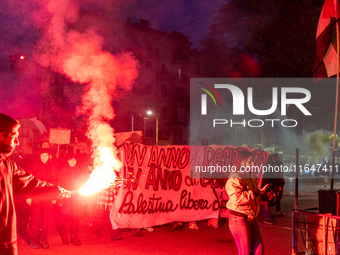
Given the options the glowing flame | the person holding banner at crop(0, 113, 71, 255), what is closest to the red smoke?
the glowing flame

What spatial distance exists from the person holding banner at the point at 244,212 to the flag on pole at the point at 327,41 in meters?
4.21

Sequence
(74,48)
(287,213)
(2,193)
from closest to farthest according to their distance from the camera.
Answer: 1. (2,193)
2. (74,48)
3. (287,213)

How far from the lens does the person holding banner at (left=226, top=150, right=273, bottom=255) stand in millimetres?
4098

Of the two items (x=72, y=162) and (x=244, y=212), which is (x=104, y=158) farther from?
(x=244, y=212)

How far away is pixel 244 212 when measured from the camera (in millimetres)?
4129

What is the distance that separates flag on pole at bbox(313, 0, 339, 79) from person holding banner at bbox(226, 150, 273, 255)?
4.21 meters

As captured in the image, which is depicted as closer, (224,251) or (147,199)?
(224,251)

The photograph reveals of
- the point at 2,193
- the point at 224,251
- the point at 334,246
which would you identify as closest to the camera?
the point at 2,193

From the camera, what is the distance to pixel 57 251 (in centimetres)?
638

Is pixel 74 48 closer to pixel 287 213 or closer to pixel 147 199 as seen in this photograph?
pixel 147 199

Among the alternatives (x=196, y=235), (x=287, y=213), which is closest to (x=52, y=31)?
(x=196, y=235)

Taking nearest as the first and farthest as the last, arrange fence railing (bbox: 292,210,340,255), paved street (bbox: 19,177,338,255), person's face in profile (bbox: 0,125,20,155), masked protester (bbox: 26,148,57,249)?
1. person's face in profile (bbox: 0,125,20,155)
2. fence railing (bbox: 292,210,340,255)
3. paved street (bbox: 19,177,338,255)
4. masked protester (bbox: 26,148,57,249)

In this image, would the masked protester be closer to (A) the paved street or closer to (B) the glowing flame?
(A) the paved street

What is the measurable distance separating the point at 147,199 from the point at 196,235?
1464 millimetres
